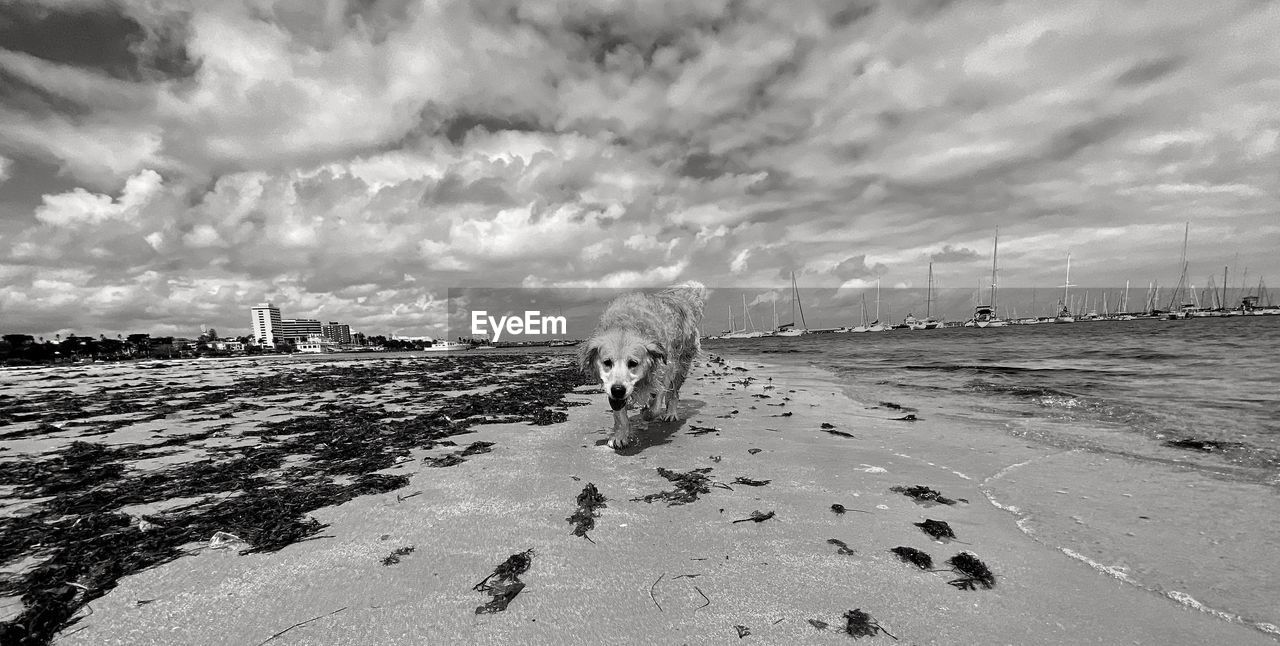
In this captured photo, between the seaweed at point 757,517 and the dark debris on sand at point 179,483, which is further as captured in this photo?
the seaweed at point 757,517

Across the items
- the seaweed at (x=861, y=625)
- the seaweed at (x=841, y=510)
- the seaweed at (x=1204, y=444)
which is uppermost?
the seaweed at (x=861, y=625)

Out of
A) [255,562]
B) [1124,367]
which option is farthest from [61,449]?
[1124,367]

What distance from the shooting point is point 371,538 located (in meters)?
3.54

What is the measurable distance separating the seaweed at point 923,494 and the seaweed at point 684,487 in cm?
198

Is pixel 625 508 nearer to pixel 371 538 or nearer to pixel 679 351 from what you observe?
pixel 371 538

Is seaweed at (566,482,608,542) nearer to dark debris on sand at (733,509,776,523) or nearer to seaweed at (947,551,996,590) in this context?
dark debris on sand at (733,509,776,523)

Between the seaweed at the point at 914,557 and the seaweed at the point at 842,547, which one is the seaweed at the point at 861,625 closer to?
the seaweed at the point at 842,547

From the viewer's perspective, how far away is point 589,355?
7.18 metres

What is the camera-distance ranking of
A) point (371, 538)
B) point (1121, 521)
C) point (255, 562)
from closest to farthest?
1. point (255, 562)
2. point (371, 538)
3. point (1121, 521)

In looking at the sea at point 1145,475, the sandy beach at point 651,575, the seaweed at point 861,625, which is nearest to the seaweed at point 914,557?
the sandy beach at point 651,575

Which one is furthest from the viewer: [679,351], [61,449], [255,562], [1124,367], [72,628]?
[1124,367]

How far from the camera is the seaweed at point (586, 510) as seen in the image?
3.75 m

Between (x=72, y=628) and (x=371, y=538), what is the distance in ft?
4.76

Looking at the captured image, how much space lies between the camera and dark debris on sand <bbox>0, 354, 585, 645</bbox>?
3025mm
